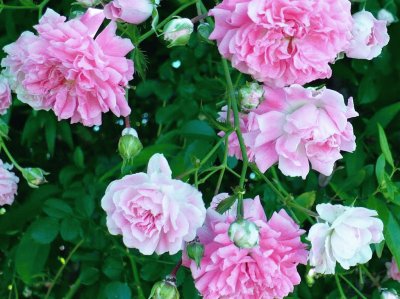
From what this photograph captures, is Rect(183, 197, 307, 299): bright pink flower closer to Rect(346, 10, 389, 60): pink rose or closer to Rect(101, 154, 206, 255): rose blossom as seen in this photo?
Rect(101, 154, 206, 255): rose blossom

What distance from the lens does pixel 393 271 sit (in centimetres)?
136

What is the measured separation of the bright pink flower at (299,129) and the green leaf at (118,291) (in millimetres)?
401

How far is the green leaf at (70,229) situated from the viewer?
131 centimetres

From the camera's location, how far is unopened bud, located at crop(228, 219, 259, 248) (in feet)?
2.87

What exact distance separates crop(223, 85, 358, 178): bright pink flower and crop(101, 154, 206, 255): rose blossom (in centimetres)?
11

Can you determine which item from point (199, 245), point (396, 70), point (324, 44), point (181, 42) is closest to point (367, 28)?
point (324, 44)

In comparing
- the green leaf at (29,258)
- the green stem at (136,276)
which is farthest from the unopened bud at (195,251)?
the green leaf at (29,258)

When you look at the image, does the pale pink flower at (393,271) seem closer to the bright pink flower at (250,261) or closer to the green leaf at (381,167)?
the green leaf at (381,167)

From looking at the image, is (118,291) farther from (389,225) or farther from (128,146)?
(389,225)

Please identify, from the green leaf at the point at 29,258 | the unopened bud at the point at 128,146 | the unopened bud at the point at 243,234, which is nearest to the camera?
the unopened bud at the point at 243,234

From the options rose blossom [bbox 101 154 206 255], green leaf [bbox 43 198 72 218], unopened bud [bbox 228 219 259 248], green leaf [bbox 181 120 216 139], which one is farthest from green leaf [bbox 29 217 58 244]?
unopened bud [bbox 228 219 259 248]

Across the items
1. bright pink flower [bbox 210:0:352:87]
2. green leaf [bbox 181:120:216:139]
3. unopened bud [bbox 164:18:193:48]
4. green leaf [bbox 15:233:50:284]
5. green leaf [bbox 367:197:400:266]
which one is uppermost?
bright pink flower [bbox 210:0:352:87]

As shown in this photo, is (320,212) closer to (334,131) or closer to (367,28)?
(334,131)

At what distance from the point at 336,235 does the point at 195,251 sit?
0.19 meters
